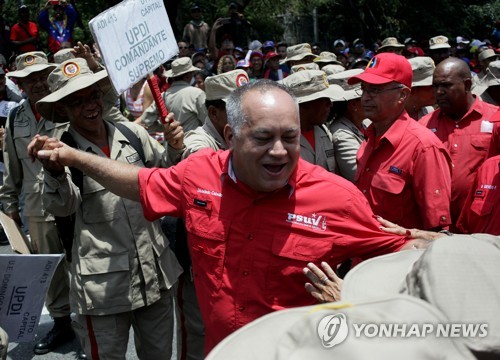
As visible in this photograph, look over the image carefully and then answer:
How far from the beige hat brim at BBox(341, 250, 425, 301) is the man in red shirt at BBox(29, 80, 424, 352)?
1.83 feet

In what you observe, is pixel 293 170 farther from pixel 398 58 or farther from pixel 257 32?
pixel 257 32

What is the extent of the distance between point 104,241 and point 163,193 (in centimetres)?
83

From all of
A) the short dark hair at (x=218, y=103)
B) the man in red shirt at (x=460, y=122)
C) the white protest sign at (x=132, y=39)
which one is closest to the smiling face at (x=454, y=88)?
the man in red shirt at (x=460, y=122)

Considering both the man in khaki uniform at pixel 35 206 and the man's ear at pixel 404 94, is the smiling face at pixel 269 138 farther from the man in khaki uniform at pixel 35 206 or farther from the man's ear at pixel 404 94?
the man in khaki uniform at pixel 35 206

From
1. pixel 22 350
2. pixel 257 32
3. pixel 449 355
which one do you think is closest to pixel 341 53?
pixel 257 32

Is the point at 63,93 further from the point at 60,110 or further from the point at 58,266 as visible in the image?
the point at 58,266

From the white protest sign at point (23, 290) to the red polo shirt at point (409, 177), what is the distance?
188cm

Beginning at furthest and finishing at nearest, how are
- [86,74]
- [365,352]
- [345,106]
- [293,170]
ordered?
[345,106] < [86,74] < [293,170] < [365,352]

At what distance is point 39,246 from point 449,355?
4.23 meters

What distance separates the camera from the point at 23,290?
10.2 feet

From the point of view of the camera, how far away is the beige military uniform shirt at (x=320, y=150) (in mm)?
4093

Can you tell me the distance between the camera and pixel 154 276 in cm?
354

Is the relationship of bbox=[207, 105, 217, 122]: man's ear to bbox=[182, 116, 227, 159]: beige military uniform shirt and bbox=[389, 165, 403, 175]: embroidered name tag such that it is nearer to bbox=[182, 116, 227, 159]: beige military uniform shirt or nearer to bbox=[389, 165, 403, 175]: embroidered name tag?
bbox=[182, 116, 227, 159]: beige military uniform shirt

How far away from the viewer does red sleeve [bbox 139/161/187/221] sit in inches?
108
